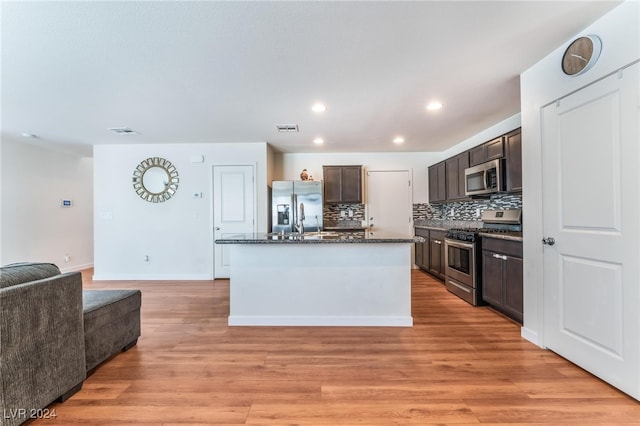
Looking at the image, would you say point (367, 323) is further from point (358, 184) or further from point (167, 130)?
point (167, 130)

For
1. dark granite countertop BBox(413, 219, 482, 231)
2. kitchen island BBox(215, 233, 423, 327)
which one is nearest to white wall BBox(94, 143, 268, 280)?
kitchen island BBox(215, 233, 423, 327)

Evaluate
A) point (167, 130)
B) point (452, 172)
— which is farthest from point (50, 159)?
point (452, 172)

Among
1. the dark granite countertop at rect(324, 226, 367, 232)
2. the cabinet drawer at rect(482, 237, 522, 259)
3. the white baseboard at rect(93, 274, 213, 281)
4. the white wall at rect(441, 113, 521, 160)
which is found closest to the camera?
the cabinet drawer at rect(482, 237, 522, 259)

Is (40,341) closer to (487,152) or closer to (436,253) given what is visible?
(487,152)

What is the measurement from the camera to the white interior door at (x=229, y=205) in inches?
195

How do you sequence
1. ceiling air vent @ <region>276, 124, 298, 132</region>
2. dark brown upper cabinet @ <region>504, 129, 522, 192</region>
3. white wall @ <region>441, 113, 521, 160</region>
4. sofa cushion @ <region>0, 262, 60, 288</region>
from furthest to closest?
ceiling air vent @ <region>276, 124, 298, 132</region>, white wall @ <region>441, 113, 521, 160</region>, dark brown upper cabinet @ <region>504, 129, 522, 192</region>, sofa cushion @ <region>0, 262, 60, 288</region>

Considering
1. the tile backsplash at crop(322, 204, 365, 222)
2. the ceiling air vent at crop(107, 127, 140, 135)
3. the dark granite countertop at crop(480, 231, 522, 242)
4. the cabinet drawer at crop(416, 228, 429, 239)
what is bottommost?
the cabinet drawer at crop(416, 228, 429, 239)

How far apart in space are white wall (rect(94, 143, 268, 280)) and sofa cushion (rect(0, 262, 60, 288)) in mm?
3223

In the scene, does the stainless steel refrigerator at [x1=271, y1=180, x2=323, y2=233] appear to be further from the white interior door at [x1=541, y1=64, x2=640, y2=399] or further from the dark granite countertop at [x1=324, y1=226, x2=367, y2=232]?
the white interior door at [x1=541, y1=64, x2=640, y2=399]

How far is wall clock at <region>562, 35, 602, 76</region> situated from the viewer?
72.6 inches

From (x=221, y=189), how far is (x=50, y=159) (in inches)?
133

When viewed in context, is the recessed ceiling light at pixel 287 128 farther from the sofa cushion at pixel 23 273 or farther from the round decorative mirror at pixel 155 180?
the sofa cushion at pixel 23 273

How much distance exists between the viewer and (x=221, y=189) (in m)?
4.96

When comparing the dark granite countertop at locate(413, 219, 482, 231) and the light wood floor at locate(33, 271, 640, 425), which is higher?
the dark granite countertop at locate(413, 219, 482, 231)
